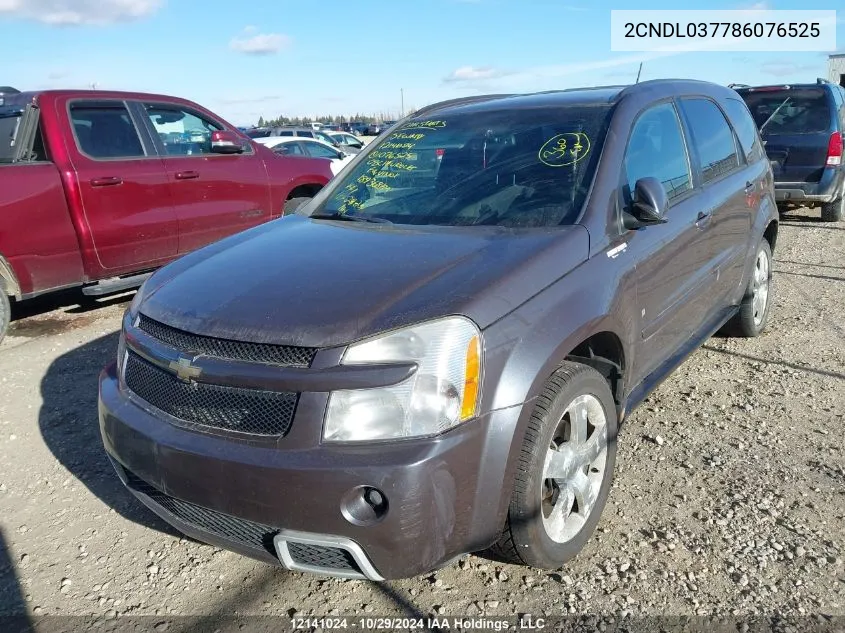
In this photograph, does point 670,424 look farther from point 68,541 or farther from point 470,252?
point 68,541

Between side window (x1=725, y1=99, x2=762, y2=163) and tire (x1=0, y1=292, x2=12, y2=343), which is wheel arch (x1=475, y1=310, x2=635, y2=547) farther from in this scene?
tire (x1=0, y1=292, x2=12, y2=343)

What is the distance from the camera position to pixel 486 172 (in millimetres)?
3201

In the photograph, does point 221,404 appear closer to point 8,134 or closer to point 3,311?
point 3,311

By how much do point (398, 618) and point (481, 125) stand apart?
2359 millimetres

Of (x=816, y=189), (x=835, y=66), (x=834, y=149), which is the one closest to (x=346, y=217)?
(x=816, y=189)

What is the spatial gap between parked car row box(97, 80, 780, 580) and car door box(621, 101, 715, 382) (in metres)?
0.02

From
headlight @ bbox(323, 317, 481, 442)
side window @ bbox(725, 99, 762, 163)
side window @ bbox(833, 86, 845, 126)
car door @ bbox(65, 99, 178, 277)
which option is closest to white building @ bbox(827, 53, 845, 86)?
side window @ bbox(833, 86, 845, 126)

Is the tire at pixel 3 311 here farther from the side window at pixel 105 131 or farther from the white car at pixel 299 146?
the white car at pixel 299 146

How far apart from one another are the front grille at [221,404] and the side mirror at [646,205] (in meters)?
1.69

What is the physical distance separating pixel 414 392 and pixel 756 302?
3.69 m

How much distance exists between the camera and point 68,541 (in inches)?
113

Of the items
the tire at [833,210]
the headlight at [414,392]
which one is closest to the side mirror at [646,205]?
the headlight at [414,392]

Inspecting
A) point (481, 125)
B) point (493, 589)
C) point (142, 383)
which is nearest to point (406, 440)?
point (493, 589)

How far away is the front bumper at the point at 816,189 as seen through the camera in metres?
8.75
